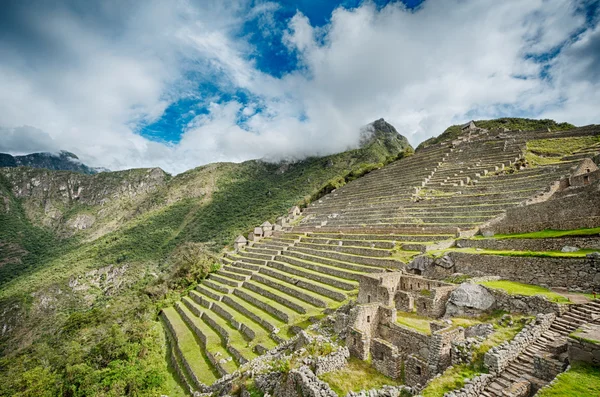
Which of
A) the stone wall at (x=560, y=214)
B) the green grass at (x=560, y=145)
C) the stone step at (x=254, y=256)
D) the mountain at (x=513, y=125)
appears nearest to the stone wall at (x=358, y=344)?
the stone wall at (x=560, y=214)

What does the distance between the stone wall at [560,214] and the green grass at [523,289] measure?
159 inches

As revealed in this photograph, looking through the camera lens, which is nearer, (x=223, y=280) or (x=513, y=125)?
(x=223, y=280)

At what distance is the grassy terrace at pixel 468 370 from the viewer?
19.6ft

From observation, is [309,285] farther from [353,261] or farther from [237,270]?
[237,270]

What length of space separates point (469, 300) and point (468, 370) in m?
3.89

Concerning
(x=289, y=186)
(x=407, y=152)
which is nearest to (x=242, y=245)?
(x=407, y=152)

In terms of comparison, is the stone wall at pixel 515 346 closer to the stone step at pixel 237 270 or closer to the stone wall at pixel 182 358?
the stone wall at pixel 182 358

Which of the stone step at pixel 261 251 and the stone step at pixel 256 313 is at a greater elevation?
the stone step at pixel 261 251

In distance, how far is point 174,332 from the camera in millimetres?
21562

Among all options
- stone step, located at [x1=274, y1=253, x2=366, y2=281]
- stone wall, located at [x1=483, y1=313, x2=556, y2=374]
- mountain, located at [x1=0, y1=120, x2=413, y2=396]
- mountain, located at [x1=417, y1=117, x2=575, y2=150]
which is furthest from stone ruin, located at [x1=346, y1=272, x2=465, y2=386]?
mountain, located at [x1=417, y1=117, x2=575, y2=150]

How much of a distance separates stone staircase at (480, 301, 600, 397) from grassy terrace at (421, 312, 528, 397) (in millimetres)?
425

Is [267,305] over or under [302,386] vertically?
under

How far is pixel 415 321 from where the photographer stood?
10359 mm

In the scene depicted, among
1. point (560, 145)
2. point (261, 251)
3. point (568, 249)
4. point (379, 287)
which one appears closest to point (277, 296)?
point (379, 287)
